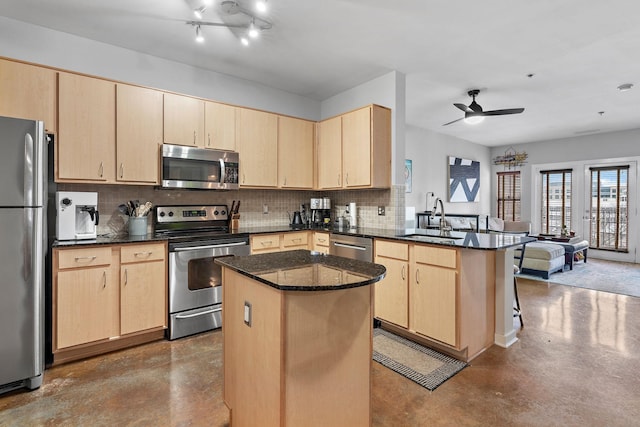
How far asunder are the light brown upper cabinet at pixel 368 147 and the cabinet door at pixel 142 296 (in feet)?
7.54

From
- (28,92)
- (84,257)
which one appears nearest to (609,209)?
(84,257)

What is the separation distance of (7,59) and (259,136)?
7.35 feet

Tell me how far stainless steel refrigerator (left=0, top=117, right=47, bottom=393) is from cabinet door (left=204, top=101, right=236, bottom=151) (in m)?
1.51

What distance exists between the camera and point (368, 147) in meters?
3.66

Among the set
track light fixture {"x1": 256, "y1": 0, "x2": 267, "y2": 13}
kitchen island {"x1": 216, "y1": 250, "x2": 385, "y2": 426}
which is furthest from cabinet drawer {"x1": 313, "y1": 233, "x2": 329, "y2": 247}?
track light fixture {"x1": 256, "y1": 0, "x2": 267, "y2": 13}

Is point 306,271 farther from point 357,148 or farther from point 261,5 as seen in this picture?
point 357,148

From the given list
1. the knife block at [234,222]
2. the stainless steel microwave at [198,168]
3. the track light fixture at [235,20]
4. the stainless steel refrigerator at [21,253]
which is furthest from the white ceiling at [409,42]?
the knife block at [234,222]

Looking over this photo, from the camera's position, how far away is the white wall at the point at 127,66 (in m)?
2.75

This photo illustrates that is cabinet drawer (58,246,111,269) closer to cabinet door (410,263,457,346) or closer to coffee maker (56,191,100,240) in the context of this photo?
coffee maker (56,191,100,240)

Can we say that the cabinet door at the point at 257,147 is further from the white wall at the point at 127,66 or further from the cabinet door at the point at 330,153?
the cabinet door at the point at 330,153

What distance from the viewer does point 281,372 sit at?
1.36 meters

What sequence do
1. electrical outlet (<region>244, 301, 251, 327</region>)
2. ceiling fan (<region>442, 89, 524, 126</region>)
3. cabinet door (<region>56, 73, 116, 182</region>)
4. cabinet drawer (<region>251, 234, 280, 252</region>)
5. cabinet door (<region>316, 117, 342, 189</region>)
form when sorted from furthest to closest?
ceiling fan (<region>442, 89, 524, 126</region>) < cabinet door (<region>316, 117, 342, 189</region>) < cabinet drawer (<region>251, 234, 280, 252</region>) < cabinet door (<region>56, 73, 116, 182</region>) < electrical outlet (<region>244, 301, 251, 327</region>)

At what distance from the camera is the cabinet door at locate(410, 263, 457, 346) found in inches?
104

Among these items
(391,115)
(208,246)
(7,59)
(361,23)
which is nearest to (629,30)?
(391,115)
